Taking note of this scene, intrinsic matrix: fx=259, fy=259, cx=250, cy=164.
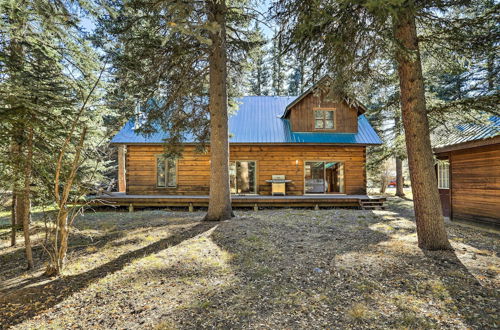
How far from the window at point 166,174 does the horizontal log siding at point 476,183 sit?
11968mm

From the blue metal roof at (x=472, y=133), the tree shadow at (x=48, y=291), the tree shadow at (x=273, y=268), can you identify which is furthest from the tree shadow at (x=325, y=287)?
the blue metal roof at (x=472, y=133)

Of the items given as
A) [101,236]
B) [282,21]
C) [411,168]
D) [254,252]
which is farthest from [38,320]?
[282,21]

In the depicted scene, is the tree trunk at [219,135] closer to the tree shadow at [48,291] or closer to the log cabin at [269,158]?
the tree shadow at [48,291]

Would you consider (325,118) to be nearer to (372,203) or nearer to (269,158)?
(269,158)

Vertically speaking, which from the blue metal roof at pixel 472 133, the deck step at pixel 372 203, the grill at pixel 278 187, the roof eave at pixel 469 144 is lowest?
the deck step at pixel 372 203

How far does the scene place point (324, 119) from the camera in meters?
13.7

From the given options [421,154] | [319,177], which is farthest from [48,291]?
[319,177]

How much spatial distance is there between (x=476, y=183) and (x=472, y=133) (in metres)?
1.72

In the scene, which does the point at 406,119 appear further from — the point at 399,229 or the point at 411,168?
the point at 399,229

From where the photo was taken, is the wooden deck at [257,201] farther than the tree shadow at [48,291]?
Yes

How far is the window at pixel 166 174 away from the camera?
1305 centimetres

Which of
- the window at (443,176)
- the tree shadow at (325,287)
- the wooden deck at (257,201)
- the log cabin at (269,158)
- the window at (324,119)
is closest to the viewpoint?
the tree shadow at (325,287)

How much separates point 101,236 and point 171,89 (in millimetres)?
5257

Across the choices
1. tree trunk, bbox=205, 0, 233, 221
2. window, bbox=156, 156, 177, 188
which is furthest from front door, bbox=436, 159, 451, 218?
window, bbox=156, 156, 177, 188
